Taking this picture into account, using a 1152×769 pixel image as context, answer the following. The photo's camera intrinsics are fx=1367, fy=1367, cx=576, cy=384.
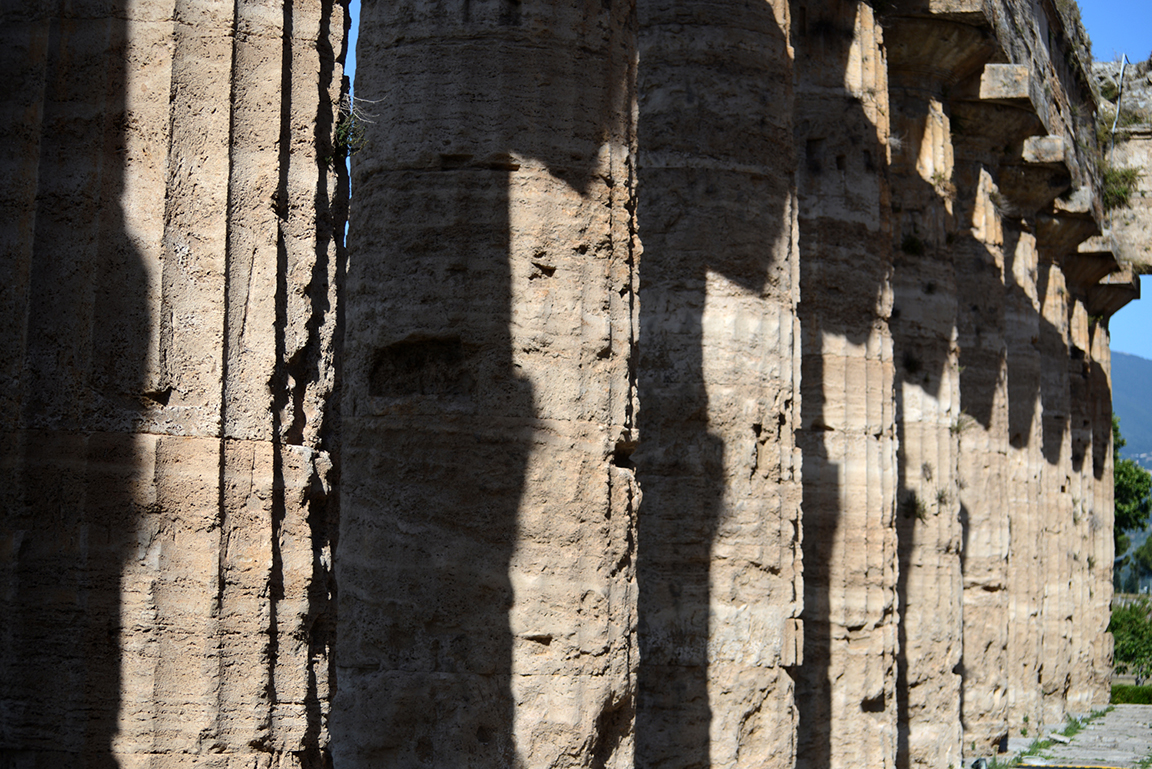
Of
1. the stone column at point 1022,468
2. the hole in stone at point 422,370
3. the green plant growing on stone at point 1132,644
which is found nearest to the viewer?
the hole in stone at point 422,370

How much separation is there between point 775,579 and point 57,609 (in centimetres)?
538

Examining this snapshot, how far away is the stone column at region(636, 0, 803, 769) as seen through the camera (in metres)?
8.13

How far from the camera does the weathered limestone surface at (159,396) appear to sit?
12.3 feet

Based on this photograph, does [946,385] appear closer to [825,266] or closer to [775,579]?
[825,266]

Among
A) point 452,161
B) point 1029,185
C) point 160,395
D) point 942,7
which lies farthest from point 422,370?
point 1029,185

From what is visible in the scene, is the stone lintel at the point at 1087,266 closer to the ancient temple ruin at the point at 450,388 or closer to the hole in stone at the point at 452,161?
the ancient temple ruin at the point at 450,388

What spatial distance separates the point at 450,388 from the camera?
5.93 metres

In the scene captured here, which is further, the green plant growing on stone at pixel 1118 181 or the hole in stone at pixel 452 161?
the green plant growing on stone at pixel 1118 181

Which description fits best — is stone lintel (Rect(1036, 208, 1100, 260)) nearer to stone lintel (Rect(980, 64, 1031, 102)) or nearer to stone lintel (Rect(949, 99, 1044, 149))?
stone lintel (Rect(949, 99, 1044, 149))

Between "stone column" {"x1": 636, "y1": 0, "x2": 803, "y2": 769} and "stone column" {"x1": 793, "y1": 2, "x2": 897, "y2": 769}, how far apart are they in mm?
2112

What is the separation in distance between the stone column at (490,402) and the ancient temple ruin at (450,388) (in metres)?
0.02

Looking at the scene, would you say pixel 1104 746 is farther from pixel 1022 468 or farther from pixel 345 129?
pixel 345 129

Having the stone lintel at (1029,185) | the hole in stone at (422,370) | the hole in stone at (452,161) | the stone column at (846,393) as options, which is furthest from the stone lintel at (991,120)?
the hole in stone at (422,370)

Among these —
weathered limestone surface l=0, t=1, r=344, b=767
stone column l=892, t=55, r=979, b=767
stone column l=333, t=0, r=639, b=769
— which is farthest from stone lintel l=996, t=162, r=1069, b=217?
weathered limestone surface l=0, t=1, r=344, b=767
